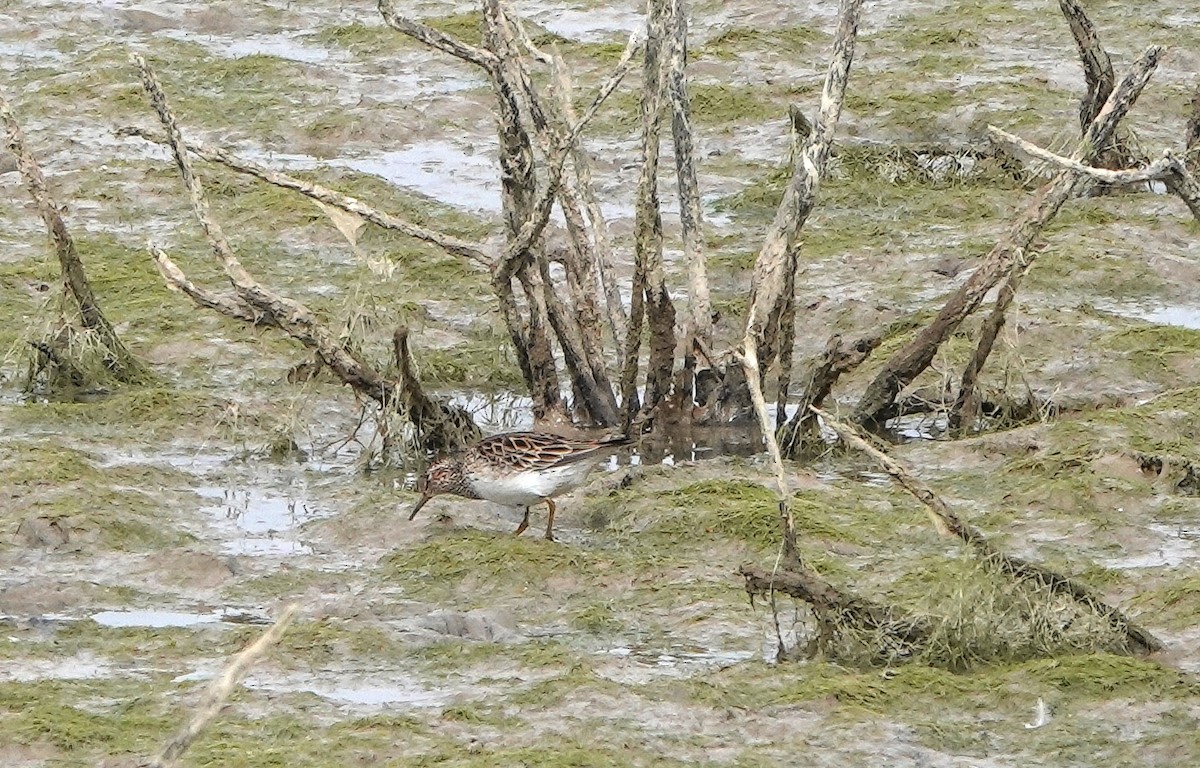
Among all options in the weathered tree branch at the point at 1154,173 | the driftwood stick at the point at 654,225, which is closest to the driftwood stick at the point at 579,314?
the driftwood stick at the point at 654,225

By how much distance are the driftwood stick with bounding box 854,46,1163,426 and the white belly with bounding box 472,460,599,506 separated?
1644 mm

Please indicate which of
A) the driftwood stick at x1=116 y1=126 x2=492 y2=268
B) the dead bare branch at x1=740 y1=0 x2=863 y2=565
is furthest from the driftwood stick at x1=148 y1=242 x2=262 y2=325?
the dead bare branch at x1=740 y1=0 x2=863 y2=565

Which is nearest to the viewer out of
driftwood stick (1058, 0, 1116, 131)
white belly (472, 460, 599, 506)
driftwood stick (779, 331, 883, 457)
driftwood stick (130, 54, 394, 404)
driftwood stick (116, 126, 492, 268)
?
white belly (472, 460, 599, 506)

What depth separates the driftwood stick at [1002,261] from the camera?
802cm

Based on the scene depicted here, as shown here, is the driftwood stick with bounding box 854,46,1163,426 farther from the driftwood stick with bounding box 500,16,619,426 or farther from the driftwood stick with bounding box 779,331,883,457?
the driftwood stick with bounding box 500,16,619,426

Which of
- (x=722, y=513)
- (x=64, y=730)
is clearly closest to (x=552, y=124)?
(x=722, y=513)

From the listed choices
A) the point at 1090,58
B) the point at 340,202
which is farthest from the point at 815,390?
the point at 1090,58

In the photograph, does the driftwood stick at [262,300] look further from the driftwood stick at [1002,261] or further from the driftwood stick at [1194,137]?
the driftwood stick at [1194,137]

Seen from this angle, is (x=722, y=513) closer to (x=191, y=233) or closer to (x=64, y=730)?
(x=64, y=730)

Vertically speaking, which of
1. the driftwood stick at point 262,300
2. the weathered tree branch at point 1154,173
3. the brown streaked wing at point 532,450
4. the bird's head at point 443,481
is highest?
the weathered tree branch at point 1154,173

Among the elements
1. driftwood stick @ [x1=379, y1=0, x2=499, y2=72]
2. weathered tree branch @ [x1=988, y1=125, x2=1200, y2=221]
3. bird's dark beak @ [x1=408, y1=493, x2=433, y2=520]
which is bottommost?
bird's dark beak @ [x1=408, y1=493, x2=433, y2=520]

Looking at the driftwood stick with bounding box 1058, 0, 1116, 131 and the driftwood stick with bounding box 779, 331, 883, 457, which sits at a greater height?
the driftwood stick with bounding box 1058, 0, 1116, 131

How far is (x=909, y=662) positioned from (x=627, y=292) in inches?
184

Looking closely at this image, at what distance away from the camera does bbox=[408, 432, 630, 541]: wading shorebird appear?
315 inches
